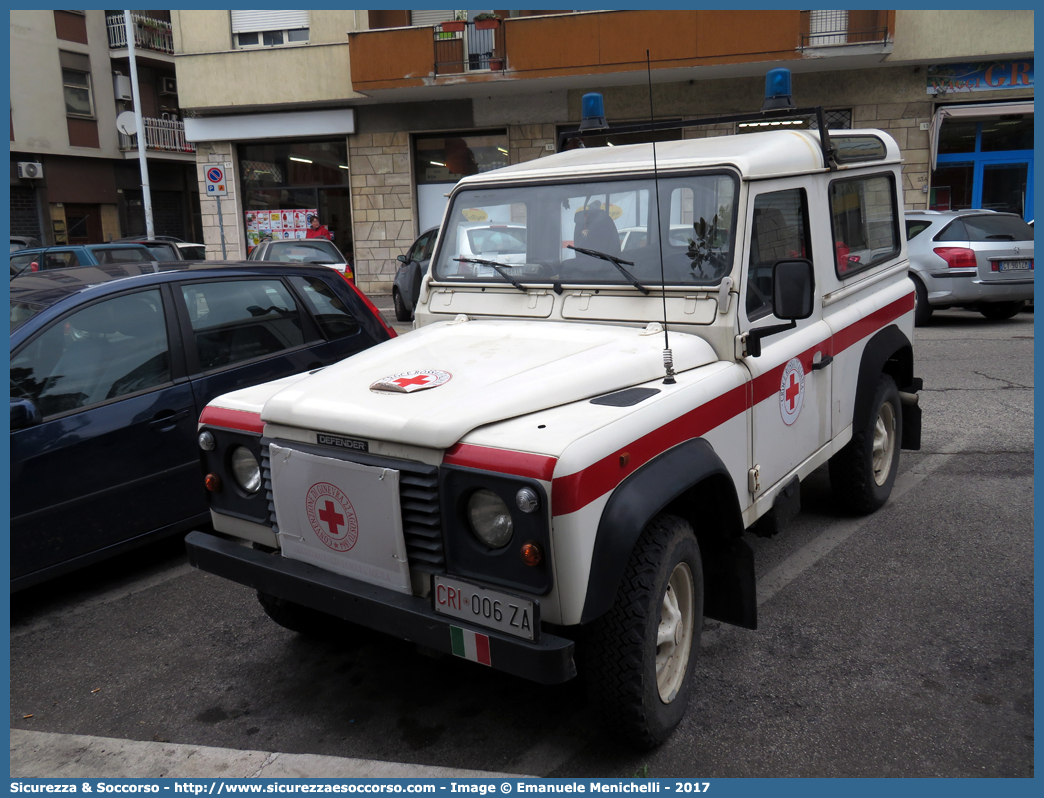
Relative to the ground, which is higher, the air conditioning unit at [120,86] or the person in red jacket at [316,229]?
the air conditioning unit at [120,86]

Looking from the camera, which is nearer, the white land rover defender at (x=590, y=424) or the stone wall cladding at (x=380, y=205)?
the white land rover defender at (x=590, y=424)

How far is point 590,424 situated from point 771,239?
1.65 meters

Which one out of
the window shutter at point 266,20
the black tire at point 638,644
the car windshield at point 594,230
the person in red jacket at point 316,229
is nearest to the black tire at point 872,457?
the car windshield at point 594,230

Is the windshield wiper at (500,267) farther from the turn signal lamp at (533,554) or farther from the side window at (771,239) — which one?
the turn signal lamp at (533,554)

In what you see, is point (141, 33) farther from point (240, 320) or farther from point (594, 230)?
point (594, 230)

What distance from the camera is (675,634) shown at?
3164mm

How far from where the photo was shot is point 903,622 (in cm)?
397

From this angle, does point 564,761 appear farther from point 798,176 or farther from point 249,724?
point 798,176

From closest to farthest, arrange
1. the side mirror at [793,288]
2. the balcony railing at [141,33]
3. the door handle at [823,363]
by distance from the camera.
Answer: the side mirror at [793,288] < the door handle at [823,363] < the balcony railing at [141,33]

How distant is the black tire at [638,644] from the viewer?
112 inches

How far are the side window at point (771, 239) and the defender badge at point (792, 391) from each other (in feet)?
0.98

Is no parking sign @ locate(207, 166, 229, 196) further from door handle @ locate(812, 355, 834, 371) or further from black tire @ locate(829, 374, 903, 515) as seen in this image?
door handle @ locate(812, 355, 834, 371)

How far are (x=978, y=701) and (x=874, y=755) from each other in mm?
614

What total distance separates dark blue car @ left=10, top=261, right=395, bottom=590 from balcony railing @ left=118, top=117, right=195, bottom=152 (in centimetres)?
2938
